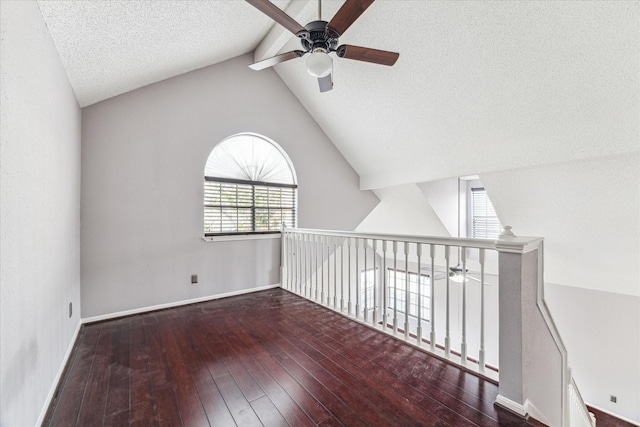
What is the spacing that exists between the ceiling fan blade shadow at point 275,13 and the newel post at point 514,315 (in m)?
2.00

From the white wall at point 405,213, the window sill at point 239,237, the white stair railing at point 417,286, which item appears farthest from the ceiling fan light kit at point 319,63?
the white wall at point 405,213

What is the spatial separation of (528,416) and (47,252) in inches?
121

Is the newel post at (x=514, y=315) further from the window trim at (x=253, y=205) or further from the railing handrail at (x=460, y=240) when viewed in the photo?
the window trim at (x=253, y=205)

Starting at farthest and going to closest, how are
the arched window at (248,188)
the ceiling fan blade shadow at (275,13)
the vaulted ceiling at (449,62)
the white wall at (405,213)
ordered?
1. the white wall at (405,213)
2. the arched window at (248,188)
3. the vaulted ceiling at (449,62)
4. the ceiling fan blade shadow at (275,13)

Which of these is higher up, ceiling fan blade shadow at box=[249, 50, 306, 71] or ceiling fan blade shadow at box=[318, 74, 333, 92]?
ceiling fan blade shadow at box=[249, 50, 306, 71]

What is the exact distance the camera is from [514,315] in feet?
5.36

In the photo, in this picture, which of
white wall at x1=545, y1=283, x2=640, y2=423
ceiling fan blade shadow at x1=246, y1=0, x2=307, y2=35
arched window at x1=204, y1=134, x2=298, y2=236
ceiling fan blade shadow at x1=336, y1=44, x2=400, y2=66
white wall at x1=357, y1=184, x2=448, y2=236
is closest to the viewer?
ceiling fan blade shadow at x1=246, y1=0, x2=307, y2=35

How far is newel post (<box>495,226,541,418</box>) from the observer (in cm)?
160

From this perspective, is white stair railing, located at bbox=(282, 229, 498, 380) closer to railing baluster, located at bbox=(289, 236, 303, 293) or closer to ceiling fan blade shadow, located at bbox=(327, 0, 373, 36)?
railing baluster, located at bbox=(289, 236, 303, 293)

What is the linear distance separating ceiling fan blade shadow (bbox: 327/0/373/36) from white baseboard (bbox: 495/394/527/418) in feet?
8.50

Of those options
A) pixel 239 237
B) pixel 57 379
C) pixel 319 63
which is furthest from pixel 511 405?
pixel 239 237

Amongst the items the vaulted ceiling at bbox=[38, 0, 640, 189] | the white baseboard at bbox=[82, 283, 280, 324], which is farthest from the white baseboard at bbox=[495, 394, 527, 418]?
the white baseboard at bbox=[82, 283, 280, 324]

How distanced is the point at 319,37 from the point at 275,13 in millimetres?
339

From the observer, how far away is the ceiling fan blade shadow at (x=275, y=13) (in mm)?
1737
